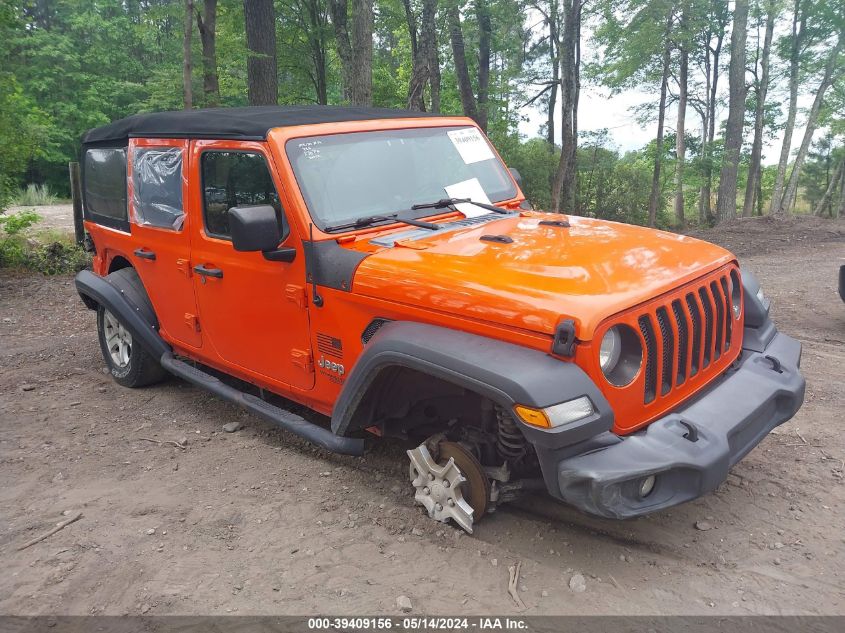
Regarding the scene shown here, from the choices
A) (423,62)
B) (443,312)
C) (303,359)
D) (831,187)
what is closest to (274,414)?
(303,359)

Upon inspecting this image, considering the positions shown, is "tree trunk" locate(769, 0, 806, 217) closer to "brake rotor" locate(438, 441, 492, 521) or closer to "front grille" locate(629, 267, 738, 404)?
"front grille" locate(629, 267, 738, 404)

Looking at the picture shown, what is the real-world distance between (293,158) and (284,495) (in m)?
1.81

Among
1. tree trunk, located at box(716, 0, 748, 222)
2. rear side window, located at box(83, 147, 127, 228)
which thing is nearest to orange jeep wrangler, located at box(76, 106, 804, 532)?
rear side window, located at box(83, 147, 127, 228)

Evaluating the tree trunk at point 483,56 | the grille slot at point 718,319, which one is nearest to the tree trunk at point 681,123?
the tree trunk at point 483,56

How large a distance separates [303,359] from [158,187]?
68.3 inches

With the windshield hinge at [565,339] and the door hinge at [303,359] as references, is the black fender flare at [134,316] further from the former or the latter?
the windshield hinge at [565,339]

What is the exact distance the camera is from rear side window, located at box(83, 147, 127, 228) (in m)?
4.86

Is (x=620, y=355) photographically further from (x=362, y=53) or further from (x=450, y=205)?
(x=362, y=53)

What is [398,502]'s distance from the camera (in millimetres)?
3496

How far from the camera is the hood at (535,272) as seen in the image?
2.61 m

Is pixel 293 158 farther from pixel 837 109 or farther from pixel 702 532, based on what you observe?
pixel 837 109

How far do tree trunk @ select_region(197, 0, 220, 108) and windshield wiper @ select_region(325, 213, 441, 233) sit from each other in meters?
9.60

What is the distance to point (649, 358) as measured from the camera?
276 cm

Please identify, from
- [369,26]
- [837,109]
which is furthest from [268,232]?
[837,109]
